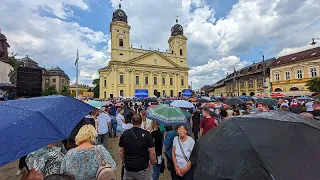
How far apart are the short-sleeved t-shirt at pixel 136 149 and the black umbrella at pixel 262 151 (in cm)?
154

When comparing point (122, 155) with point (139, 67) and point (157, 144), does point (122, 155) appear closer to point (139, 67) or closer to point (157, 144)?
point (157, 144)

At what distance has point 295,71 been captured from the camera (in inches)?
1215

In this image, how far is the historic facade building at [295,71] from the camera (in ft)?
92.8

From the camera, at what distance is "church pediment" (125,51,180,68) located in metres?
53.4

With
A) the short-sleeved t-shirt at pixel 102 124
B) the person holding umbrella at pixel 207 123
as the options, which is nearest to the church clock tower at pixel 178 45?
the short-sleeved t-shirt at pixel 102 124

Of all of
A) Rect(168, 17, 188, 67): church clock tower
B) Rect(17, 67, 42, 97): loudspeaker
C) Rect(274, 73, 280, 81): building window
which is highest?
Rect(168, 17, 188, 67): church clock tower

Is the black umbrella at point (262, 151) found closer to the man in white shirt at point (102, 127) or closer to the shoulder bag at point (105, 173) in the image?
the shoulder bag at point (105, 173)

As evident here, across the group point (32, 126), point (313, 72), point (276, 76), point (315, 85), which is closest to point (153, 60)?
point (276, 76)

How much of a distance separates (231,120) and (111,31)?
5466 cm

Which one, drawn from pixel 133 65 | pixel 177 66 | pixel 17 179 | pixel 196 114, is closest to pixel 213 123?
pixel 196 114

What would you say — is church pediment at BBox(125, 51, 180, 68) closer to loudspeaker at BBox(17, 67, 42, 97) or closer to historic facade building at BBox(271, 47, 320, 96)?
historic facade building at BBox(271, 47, 320, 96)

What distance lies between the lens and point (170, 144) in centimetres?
350

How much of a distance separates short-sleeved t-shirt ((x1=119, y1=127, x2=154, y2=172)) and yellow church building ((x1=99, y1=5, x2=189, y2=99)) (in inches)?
1876

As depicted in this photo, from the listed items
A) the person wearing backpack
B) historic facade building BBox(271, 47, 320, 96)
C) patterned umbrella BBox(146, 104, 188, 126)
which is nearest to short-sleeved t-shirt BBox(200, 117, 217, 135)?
patterned umbrella BBox(146, 104, 188, 126)
